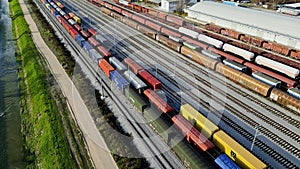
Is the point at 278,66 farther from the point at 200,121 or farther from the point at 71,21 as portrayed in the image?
the point at 71,21

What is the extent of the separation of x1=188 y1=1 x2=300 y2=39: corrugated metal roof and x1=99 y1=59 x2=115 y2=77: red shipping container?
4551 centimetres

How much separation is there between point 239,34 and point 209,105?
35.3 m

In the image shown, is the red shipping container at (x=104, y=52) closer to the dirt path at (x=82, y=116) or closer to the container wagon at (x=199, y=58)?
the dirt path at (x=82, y=116)

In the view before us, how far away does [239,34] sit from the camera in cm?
6462

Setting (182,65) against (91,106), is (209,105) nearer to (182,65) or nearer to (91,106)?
(182,65)

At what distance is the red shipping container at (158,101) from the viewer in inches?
1247

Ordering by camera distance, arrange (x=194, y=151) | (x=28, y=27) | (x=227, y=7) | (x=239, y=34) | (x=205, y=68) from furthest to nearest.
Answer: (x=227, y=7)
(x=28, y=27)
(x=239, y=34)
(x=205, y=68)
(x=194, y=151)

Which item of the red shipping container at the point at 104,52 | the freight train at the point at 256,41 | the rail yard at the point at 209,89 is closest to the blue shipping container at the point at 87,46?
the rail yard at the point at 209,89

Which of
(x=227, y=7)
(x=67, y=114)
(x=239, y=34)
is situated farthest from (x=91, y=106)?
(x=227, y=7)

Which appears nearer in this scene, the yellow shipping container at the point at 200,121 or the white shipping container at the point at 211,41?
the yellow shipping container at the point at 200,121

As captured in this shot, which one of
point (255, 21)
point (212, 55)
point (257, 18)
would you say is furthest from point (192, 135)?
point (257, 18)

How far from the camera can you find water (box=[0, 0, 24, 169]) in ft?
104

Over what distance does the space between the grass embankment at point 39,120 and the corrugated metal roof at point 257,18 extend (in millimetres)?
56340

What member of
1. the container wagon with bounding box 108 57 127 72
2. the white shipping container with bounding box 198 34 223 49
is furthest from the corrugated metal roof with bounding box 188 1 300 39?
the container wagon with bounding box 108 57 127 72
